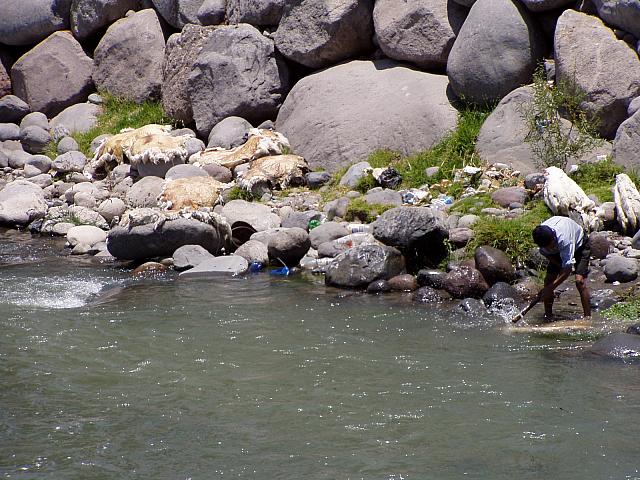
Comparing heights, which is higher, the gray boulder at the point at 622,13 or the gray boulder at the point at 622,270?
the gray boulder at the point at 622,13

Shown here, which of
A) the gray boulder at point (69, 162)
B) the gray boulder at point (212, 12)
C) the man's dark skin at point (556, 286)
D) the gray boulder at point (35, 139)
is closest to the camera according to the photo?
the man's dark skin at point (556, 286)

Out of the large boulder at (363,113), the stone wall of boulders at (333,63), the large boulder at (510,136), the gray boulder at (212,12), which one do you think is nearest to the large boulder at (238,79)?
the stone wall of boulders at (333,63)

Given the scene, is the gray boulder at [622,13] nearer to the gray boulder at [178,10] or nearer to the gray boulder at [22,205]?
the gray boulder at [178,10]

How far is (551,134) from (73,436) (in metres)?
8.00

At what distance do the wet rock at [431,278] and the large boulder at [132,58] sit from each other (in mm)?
9792

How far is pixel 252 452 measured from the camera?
5.42 m

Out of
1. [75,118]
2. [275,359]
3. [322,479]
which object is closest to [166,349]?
[275,359]

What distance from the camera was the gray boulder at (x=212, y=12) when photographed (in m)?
16.9

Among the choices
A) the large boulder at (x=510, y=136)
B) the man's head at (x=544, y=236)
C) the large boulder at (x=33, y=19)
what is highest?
the large boulder at (x=33, y=19)

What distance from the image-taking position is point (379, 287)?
31.7 feet

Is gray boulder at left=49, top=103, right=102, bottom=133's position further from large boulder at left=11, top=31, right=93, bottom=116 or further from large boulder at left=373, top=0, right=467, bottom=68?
large boulder at left=373, top=0, right=467, bottom=68

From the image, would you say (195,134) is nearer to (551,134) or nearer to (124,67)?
(124,67)

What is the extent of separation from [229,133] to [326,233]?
4.67 metres

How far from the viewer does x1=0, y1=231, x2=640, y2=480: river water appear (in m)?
5.27
